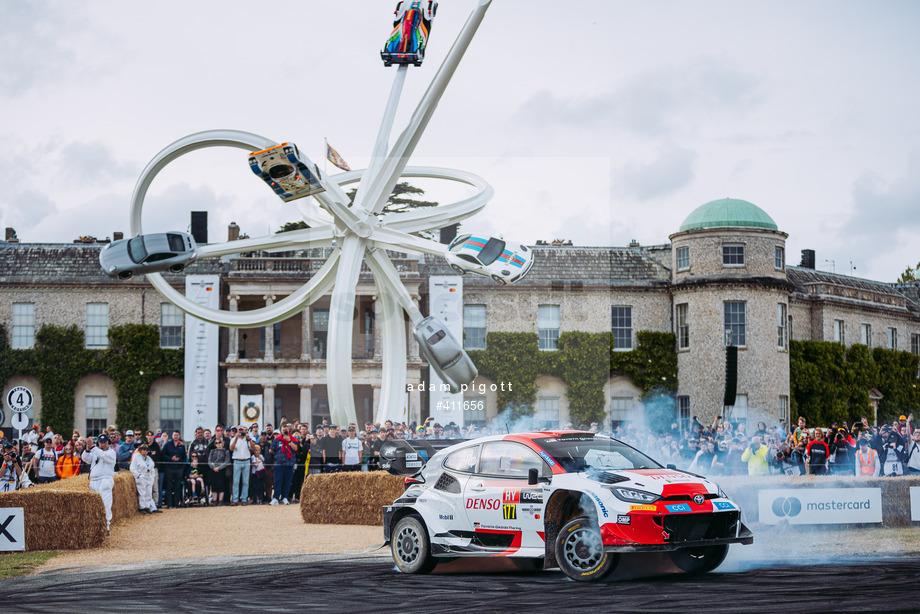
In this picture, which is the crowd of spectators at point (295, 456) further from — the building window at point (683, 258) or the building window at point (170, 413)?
the building window at point (683, 258)

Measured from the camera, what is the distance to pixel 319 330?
5303cm

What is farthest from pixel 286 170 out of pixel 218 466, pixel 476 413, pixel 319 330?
pixel 319 330

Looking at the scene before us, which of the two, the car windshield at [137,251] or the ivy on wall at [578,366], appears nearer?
the car windshield at [137,251]

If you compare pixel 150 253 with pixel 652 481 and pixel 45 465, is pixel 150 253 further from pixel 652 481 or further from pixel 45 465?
pixel 652 481

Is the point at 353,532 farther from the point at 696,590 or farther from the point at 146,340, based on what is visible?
the point at 146,340

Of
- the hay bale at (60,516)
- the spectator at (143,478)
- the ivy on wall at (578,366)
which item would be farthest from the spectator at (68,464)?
the ivy on wall at (578,366)

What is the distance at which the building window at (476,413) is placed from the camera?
166ft

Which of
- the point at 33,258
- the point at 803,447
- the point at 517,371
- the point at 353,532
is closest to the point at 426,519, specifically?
the point at 353,532

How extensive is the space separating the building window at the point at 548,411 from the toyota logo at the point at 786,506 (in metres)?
31.8

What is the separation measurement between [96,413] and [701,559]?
139 feet

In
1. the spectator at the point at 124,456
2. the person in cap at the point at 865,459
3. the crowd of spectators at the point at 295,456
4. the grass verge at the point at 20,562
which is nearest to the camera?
the grass verge at the point at 20,562

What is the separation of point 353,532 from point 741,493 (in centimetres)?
681

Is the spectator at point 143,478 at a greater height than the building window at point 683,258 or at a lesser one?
lesser

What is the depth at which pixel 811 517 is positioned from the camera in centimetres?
1858
